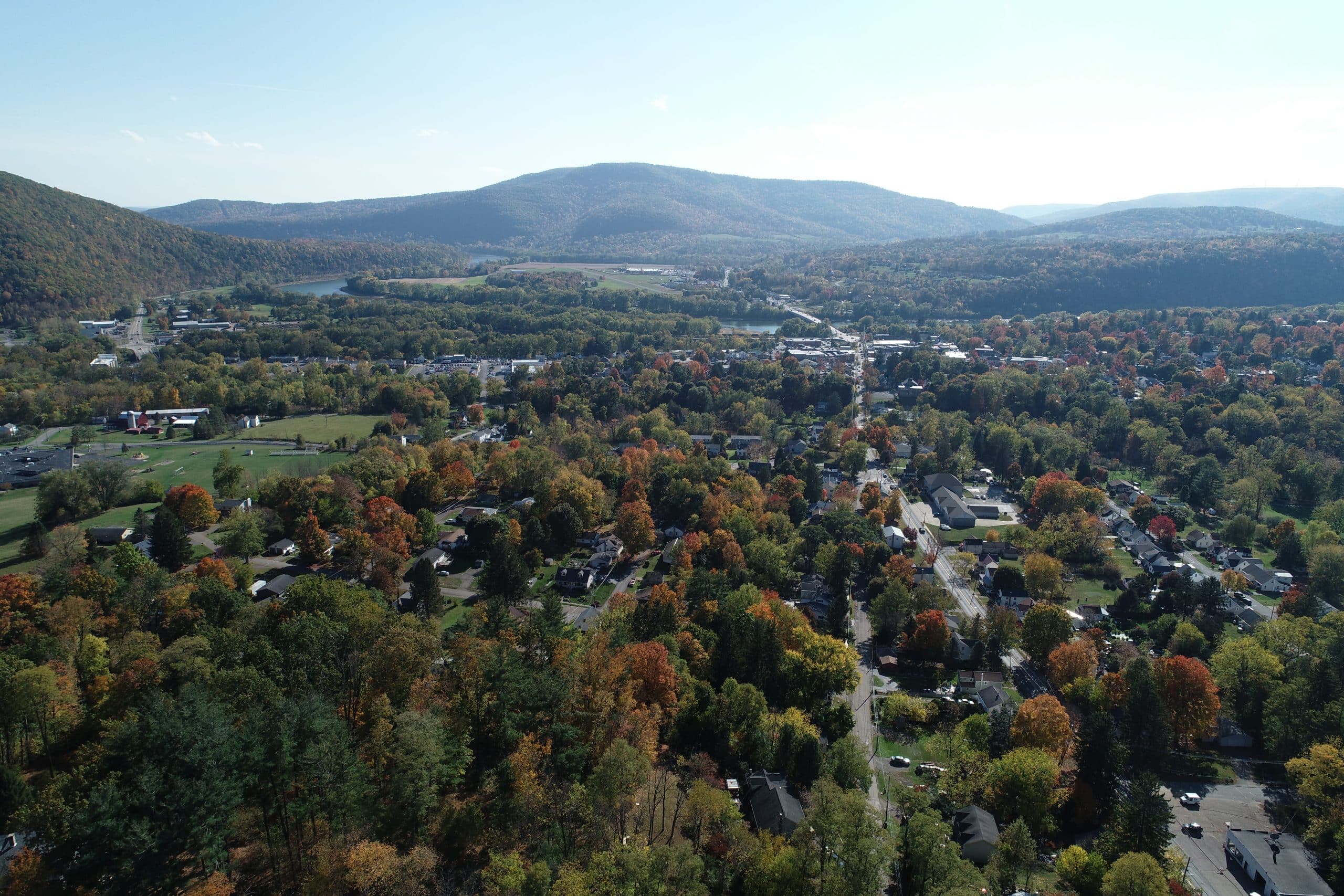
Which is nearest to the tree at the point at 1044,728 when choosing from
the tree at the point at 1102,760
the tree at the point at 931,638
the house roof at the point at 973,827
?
the tree at the point at 1102,760

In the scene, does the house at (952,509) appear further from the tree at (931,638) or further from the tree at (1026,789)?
the tree at (1026,789)

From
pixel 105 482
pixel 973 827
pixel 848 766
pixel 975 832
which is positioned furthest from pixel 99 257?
pixel 975 832

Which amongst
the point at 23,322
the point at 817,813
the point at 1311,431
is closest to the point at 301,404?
the point at 23,322

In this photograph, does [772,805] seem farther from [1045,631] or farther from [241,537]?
[241,537]

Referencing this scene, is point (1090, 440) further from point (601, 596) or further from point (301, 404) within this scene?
point (301, 404)

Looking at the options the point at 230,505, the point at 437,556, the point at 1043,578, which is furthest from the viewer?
the point at 230,505
